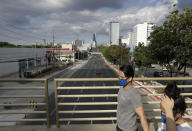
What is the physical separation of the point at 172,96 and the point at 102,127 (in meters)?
2.38

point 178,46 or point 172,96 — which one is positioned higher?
point 178,46

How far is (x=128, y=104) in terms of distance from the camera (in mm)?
1942

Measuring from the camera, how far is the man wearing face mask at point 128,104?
6.10 ft

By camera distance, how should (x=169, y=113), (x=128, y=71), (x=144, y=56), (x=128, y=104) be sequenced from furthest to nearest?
(x=144, y=56), (x=128, y=71), (x=128, y=104), (x=169, y=113)

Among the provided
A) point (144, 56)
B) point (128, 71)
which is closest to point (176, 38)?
point (144, 56)

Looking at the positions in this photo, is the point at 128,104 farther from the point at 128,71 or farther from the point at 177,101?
the point at 177,101

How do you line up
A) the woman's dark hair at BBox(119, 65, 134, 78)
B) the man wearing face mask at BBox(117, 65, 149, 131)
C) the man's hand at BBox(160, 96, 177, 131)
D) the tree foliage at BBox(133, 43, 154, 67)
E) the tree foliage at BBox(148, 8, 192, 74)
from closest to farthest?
the man's hand at BBox(160, 96, 177, 131) < the man wearing face mask at BBox(117, 65, 149, 131) < the woman's dark hair at BBox(119, 65, 134, 78) < the tree foliage at BBox(148, 8, 192, 74) < the tree foliage at BBox(133, 43, 154, 67)

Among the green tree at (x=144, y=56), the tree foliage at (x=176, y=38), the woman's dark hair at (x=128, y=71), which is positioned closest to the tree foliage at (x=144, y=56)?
the green tree at (x=144, y=56)

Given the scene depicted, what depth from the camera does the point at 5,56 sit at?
1417 inches

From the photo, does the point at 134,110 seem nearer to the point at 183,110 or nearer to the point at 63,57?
the point at 183,110

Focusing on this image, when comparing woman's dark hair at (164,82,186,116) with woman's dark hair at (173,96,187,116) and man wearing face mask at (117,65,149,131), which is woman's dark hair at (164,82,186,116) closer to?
woman's dark hair at (173,96,187,116)

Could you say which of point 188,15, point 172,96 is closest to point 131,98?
point 172,96

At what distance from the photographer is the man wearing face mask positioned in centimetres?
186

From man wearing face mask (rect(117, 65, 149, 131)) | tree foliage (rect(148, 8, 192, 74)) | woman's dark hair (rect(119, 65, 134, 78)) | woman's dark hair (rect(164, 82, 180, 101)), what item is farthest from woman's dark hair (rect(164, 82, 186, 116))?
tree foliage (rect(148, 8, 192, 74))
